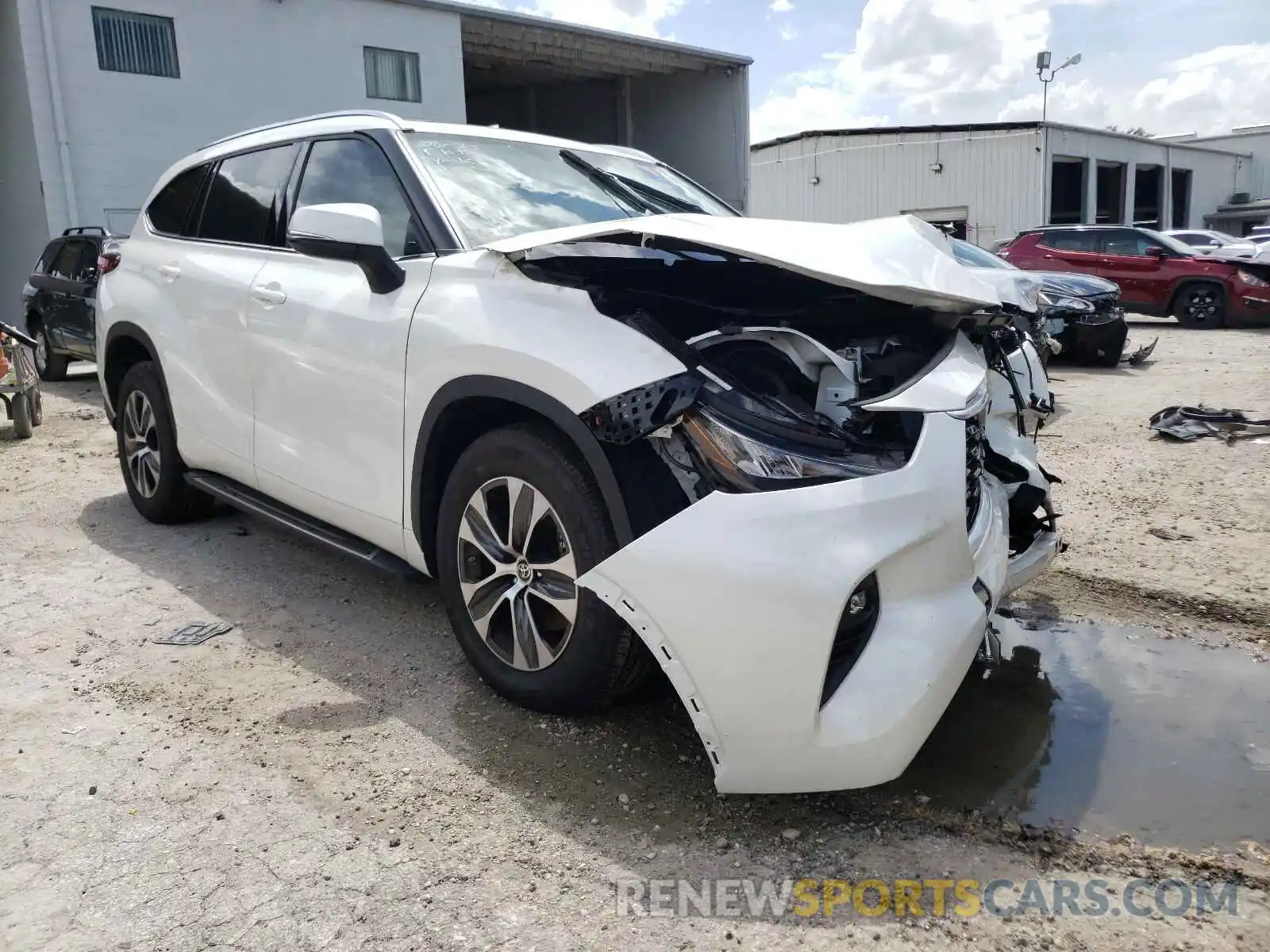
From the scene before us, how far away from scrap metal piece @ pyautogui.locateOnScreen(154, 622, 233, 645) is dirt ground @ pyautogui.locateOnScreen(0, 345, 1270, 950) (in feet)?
0.17

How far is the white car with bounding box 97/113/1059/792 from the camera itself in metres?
2.28

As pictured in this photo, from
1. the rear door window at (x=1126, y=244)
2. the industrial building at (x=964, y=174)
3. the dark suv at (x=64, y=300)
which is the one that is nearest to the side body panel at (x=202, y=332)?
the dark suv at (x=64, y=300)

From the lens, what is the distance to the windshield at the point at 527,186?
3314 millimetres

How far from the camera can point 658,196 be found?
397cm

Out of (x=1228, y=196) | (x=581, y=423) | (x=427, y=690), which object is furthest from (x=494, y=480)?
(x=1228, y=196)

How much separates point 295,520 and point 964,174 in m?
31.2

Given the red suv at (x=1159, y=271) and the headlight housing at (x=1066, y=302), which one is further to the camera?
the red suv at (x=1159, y=271)

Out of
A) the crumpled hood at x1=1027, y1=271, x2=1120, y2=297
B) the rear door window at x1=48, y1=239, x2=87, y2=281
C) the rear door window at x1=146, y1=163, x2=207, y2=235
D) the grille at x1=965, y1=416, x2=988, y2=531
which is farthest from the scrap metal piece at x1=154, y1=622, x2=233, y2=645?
the crumpled hood at x1=1027, y1=271, x2=1120, y2=297

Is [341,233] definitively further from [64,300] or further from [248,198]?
[64,300]

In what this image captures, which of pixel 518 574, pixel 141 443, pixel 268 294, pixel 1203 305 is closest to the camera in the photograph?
pixel 518 574

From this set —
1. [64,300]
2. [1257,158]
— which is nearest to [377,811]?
[64,300]

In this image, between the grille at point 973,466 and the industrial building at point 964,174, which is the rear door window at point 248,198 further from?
the industrial building at point 964,174

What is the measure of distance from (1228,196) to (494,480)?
165 feet

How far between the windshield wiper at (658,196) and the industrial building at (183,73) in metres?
A: 9.36
